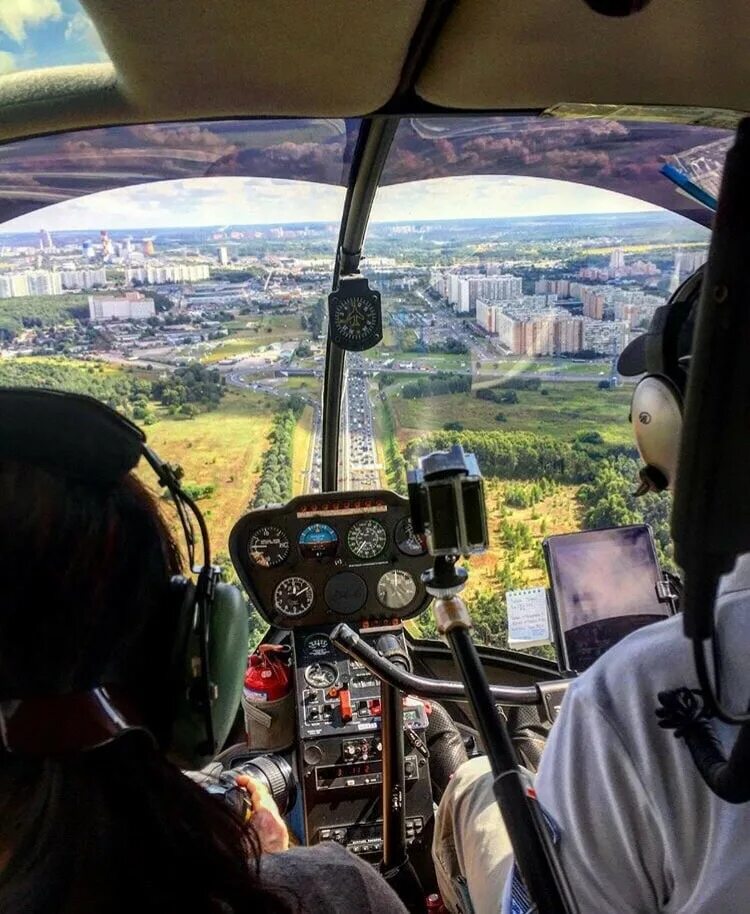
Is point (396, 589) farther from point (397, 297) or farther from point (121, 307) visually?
point (121, 307)

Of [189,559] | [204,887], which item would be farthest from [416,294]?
[204,887]

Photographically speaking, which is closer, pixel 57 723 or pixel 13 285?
pixel 57 723

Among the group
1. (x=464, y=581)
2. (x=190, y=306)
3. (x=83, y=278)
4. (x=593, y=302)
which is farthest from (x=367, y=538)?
(x=464, y=581)

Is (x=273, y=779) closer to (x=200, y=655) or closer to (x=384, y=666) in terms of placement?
(x=384, y=666)

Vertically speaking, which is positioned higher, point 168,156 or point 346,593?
point 168,156

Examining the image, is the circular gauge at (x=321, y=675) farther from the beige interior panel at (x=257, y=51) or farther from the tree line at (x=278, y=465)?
the beige interior panel at (x=257, y=51)

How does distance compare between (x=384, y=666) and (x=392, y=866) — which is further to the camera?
(x=392, y=866)
